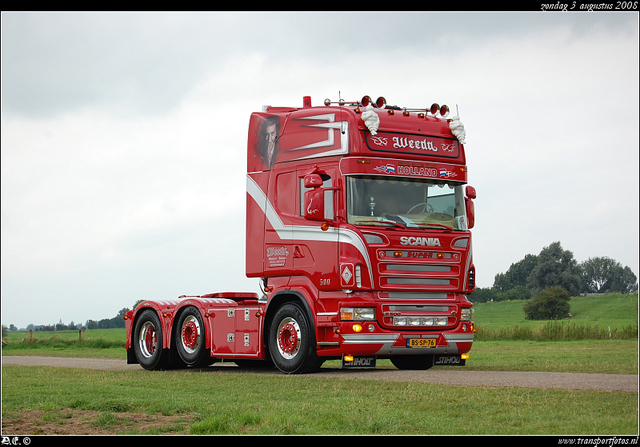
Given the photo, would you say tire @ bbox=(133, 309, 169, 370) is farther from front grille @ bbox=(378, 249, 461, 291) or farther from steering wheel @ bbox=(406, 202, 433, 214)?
steering wheel @ bbox=(406, 202, 433, 214)

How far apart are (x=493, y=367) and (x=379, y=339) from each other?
3.78 m

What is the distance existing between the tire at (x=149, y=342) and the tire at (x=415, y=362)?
16.8ft

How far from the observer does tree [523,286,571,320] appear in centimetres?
8025

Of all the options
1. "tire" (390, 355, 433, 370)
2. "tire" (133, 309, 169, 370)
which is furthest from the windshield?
"tire" (133, 309, 169, 370)

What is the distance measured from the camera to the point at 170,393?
37.2 feet

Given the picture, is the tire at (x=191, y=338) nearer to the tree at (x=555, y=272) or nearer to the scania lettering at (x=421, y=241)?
the scania lettering at (x=421, y=241)

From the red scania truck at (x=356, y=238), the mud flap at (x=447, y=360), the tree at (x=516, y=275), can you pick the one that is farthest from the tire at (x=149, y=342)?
the tree at (x=516, y=275)

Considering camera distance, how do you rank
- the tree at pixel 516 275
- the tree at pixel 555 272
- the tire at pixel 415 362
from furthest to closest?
the tree at pixel 516 275 → the tree at pixel 555 272 → the tire at pixel 415 362

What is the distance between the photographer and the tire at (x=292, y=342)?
14422 mm

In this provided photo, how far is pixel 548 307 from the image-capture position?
81688mm

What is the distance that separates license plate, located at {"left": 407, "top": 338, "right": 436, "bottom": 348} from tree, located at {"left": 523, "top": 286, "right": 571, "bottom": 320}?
67.8 metres

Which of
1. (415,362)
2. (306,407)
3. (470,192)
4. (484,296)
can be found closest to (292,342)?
(415,362)
